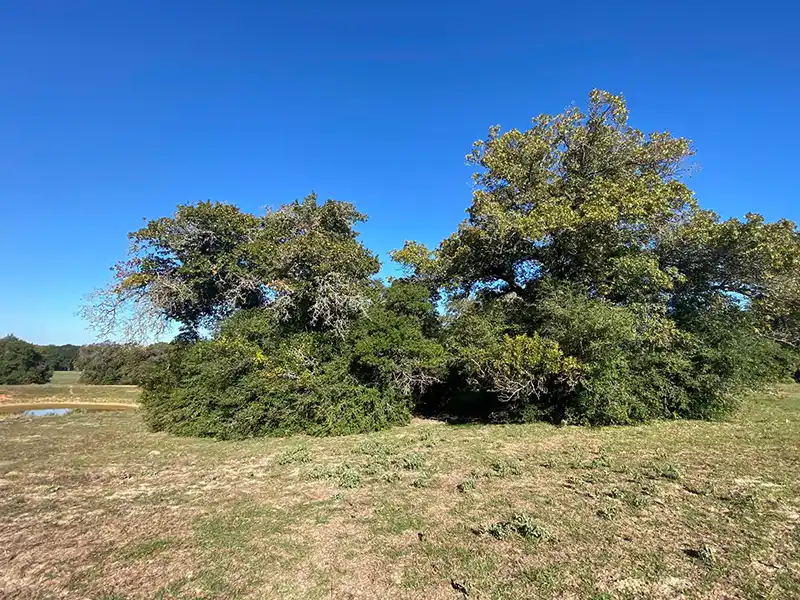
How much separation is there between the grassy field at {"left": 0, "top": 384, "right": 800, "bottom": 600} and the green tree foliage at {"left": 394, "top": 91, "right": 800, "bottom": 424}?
9.70 ft

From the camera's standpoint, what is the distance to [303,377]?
12.0 meters

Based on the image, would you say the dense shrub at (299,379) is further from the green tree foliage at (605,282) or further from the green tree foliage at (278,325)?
the green tree foliage at (605,282)

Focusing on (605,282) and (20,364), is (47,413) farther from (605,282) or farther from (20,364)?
(20,364)

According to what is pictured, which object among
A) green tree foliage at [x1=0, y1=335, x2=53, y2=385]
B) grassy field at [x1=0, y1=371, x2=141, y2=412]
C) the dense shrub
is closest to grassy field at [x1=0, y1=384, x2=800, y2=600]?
the dense shrub

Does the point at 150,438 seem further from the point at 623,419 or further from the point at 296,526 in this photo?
the point at 623,419

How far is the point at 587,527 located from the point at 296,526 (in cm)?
307

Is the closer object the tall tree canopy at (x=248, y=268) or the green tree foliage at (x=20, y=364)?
the tall tree canopy at (x=248, y=268)

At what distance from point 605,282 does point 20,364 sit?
2700 inches

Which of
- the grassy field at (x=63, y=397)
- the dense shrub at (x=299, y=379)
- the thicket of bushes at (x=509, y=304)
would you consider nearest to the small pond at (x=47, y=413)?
the grassy field at (x=63, y=397)

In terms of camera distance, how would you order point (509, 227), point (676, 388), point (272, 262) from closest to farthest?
1. point (676, 388)
2. point (509, 227)
3. point (272, 262)

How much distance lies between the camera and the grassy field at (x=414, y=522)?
3646 mm

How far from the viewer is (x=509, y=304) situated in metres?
15.0

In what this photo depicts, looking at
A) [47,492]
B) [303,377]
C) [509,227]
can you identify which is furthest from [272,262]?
[47,492]

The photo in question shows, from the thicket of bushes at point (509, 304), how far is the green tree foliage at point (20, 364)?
54537 millimetres
